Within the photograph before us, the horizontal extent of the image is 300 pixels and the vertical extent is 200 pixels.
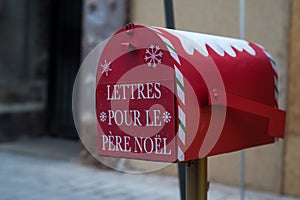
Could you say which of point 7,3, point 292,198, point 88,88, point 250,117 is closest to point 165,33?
point 250,117

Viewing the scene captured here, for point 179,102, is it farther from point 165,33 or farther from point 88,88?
point 88,88

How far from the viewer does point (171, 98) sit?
5.77 ft

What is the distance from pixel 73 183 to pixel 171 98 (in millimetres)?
3850

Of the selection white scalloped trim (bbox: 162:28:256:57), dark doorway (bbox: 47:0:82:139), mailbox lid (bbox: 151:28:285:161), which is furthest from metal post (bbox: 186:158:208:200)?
dark doorway (bbox: 47:0:82:139)

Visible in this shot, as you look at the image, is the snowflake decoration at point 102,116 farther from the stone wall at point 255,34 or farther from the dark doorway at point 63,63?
the dark doorway at point 63,63

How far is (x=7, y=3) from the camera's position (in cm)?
775

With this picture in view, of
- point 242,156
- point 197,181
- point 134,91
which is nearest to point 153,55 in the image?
point 134,91

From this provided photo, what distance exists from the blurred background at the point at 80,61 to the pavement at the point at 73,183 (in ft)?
0.26

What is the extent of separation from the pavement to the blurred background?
79mm

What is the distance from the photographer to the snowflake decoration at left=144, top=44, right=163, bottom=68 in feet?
5.93

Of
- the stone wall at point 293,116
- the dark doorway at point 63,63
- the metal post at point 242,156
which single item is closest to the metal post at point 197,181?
the metal post at point 242,156

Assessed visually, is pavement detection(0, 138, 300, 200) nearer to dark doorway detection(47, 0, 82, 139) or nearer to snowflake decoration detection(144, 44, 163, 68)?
dark doorway detection(47, 0, 82, 139)

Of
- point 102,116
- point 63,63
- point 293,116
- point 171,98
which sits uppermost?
point 171,98

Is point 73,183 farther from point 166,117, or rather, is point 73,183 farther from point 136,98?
point 166,117
